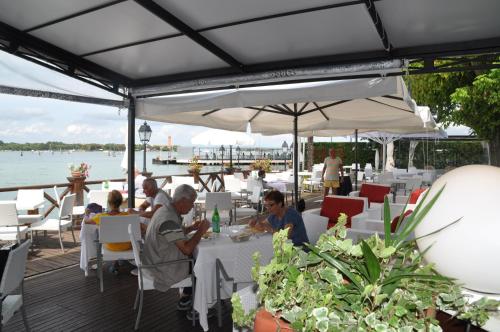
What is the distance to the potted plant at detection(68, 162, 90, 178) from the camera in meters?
8.44

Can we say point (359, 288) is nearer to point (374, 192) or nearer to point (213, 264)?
point (213, 264)

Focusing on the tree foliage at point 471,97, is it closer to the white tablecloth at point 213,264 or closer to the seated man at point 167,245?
the white tablecloth at point 213,264

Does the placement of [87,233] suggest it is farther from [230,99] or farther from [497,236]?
[497,236]

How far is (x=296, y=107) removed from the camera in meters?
6.82

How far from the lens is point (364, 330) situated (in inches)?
33.3

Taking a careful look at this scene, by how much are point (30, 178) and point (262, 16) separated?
15.5 m

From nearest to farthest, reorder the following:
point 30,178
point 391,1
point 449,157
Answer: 1. point 391,1
2. point 30,178
3. point 449,157

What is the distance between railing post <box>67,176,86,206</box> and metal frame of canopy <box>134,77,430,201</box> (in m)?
3.84

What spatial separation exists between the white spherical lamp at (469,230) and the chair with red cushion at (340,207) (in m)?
4.57

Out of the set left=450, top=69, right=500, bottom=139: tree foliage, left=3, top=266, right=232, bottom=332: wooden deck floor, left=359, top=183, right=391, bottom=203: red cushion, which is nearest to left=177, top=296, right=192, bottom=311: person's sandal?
left=3, top=266, right=232, bottom=332: wooden deck floor

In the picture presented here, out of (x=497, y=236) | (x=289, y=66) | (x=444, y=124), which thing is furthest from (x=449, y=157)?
(x=497, y=236)

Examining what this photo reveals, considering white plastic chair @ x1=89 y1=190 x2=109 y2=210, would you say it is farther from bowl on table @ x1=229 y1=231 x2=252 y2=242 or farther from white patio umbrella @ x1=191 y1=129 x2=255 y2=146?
bowl on table @ x1=229 y1=231 x2=252 y2=242

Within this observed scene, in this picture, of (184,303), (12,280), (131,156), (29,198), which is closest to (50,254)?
(29,198)

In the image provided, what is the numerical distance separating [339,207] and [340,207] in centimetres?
1
